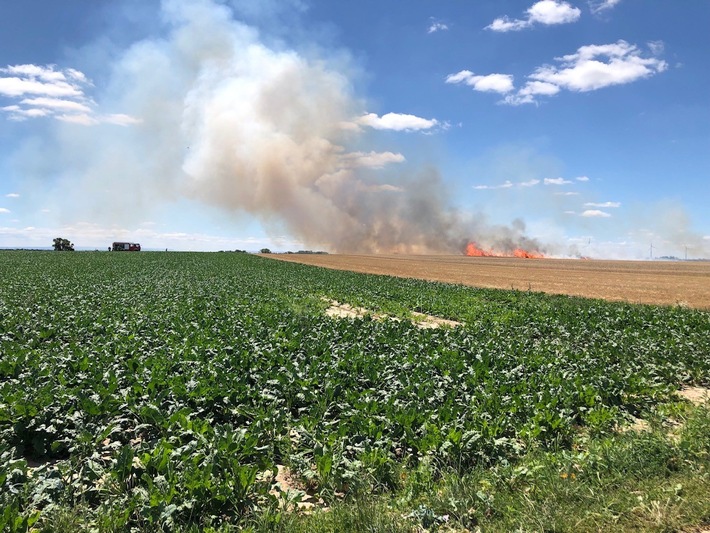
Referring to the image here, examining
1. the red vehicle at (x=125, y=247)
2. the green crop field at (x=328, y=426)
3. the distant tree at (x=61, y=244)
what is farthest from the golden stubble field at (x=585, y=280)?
the distant tree at (x=61, y=244)

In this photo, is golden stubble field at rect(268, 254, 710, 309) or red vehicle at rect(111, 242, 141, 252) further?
red vehicle at rect(111, 242, 141, 252)

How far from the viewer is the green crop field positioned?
4.78m

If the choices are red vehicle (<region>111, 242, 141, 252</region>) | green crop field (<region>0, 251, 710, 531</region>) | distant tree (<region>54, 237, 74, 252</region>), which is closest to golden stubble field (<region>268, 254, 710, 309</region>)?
green crop field (<region>0, 251, 710, 531</region>)

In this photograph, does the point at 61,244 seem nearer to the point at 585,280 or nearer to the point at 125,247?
the point at 125,247

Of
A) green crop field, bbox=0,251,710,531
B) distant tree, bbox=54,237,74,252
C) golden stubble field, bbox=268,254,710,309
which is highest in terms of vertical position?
distant tree, bbox=54,237,74,252

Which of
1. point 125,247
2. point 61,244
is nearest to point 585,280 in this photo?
point 125,247

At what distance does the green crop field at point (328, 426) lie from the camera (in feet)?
15.7

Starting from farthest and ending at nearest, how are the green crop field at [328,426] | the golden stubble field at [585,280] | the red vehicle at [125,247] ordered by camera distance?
1. the red vehicle at [125,247]
2. the golden stubble field at [585,280]
3. the green crop field at [328,426]

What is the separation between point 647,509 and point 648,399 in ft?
18.9

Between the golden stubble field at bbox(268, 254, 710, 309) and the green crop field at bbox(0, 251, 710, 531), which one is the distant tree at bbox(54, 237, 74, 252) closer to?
the golden stubble field at bbox(268, 254, 710, 309)

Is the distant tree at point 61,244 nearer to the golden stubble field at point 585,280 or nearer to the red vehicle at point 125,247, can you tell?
the red vehicle at point 125,247

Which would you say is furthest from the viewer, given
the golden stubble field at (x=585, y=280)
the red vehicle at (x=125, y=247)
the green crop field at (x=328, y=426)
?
the red vehicle at (x=125, y=247)

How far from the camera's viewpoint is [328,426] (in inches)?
269

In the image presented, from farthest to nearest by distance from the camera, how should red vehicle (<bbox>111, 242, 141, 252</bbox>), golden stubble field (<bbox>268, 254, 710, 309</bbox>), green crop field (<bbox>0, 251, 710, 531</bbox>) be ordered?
1. red vehicle (<bbox>111, 242, 141, 252</bbox>)
2. golden stubble field (<bbox>268, 254, 710, 309</bbox>)
3. green crop field (<bbox>0, 251, 710, 531</bbox>)
